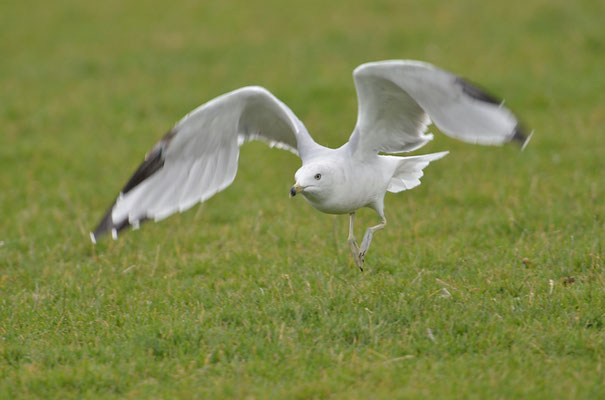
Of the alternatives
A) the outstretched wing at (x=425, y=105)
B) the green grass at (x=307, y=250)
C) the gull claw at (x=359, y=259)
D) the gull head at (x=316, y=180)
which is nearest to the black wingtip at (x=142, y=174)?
the green grass at (x=307, y=250)

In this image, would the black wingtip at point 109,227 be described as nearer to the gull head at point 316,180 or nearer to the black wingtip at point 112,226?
the black wingtip at point 112,226

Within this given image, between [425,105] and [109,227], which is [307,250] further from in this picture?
[425,105]

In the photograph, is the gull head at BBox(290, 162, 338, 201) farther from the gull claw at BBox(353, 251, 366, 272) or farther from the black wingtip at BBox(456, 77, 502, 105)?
the black wingtip at BBox(456, 77, 502, 105)

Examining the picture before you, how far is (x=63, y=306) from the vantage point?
6.08 meters

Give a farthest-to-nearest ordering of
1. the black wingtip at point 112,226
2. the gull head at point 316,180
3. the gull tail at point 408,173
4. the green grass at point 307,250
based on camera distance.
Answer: the gull tail at point 408,173 < the black wingtip at point 112,226 < the gull head at point 316,180 < the green grass at point 307,250

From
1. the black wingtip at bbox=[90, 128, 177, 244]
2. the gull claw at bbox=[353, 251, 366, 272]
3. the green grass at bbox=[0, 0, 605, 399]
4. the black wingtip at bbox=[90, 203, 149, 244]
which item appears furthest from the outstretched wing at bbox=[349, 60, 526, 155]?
the black wingtip at bbox=[90, 203, 149, 244]

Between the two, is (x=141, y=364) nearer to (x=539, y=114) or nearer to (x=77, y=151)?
(x=77, y=151)

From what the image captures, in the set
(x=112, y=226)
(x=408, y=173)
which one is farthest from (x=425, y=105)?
(x=112, y=226)

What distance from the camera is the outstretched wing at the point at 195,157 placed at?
6.22m

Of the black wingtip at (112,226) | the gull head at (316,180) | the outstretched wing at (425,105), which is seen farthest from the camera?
the black wingtip at (112,226)

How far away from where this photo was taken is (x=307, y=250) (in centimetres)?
709

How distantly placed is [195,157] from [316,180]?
1.23 meters

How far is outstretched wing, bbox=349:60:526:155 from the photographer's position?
5164mm

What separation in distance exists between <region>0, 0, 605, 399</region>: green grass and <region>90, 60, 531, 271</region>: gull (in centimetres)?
64
